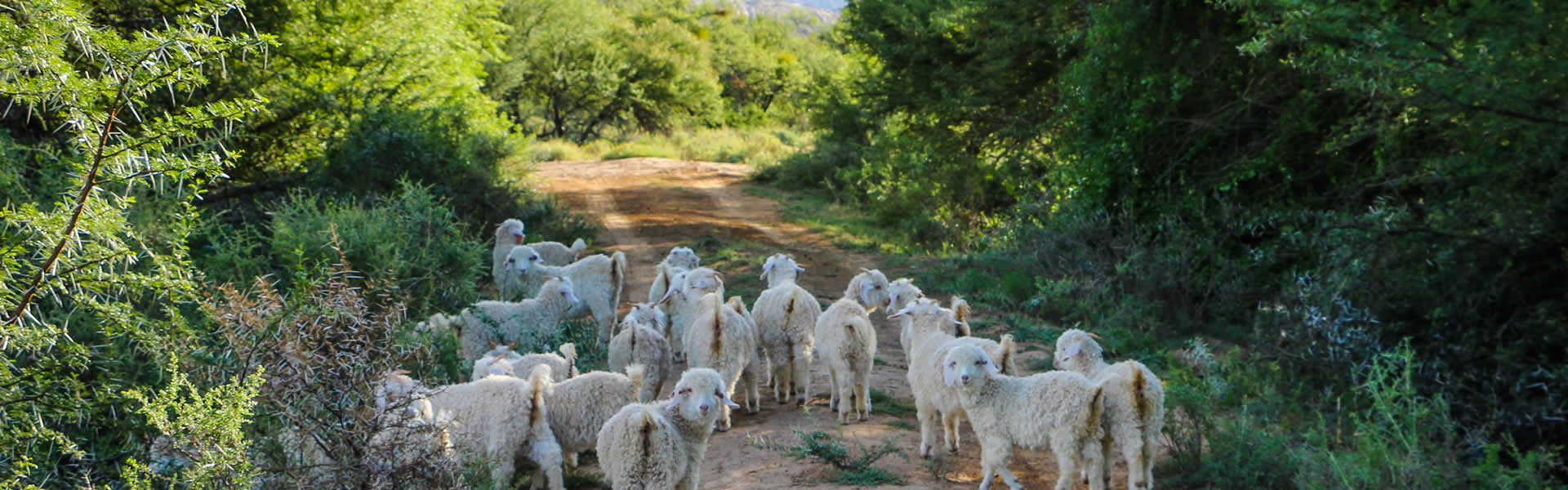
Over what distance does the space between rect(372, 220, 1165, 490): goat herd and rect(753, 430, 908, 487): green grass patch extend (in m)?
0.51

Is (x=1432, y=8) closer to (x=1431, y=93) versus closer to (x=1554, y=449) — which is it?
(x=1431, y=93)

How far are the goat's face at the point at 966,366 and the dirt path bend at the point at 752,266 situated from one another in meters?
0.67

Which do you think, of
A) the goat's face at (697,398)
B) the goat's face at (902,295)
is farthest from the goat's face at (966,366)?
the goat's face at (902,295)

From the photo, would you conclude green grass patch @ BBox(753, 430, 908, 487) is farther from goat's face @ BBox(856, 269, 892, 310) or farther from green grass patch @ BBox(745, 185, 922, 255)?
green grass patch @ BBox(745, 185, 922, 255)

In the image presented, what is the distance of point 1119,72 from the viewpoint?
11.9 meters

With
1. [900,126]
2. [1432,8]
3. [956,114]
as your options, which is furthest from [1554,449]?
[900,126]

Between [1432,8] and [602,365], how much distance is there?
6.81 meters

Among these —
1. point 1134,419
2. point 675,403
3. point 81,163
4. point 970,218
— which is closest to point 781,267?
point 675,403

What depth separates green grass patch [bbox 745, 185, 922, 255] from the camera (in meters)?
17.2

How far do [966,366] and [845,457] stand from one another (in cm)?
95

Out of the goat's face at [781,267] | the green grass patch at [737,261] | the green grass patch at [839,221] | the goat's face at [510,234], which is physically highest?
the goat's face at [781,267]

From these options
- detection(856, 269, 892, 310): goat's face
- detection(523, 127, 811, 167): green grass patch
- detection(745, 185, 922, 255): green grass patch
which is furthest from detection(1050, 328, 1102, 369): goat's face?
detection(523, 127, 811, 167): green grass patch

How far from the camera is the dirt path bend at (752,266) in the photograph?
7112 millimetres

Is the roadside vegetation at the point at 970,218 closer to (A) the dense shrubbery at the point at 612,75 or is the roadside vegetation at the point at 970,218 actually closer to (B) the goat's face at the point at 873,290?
(B) the goat's face at the point at 873,290
